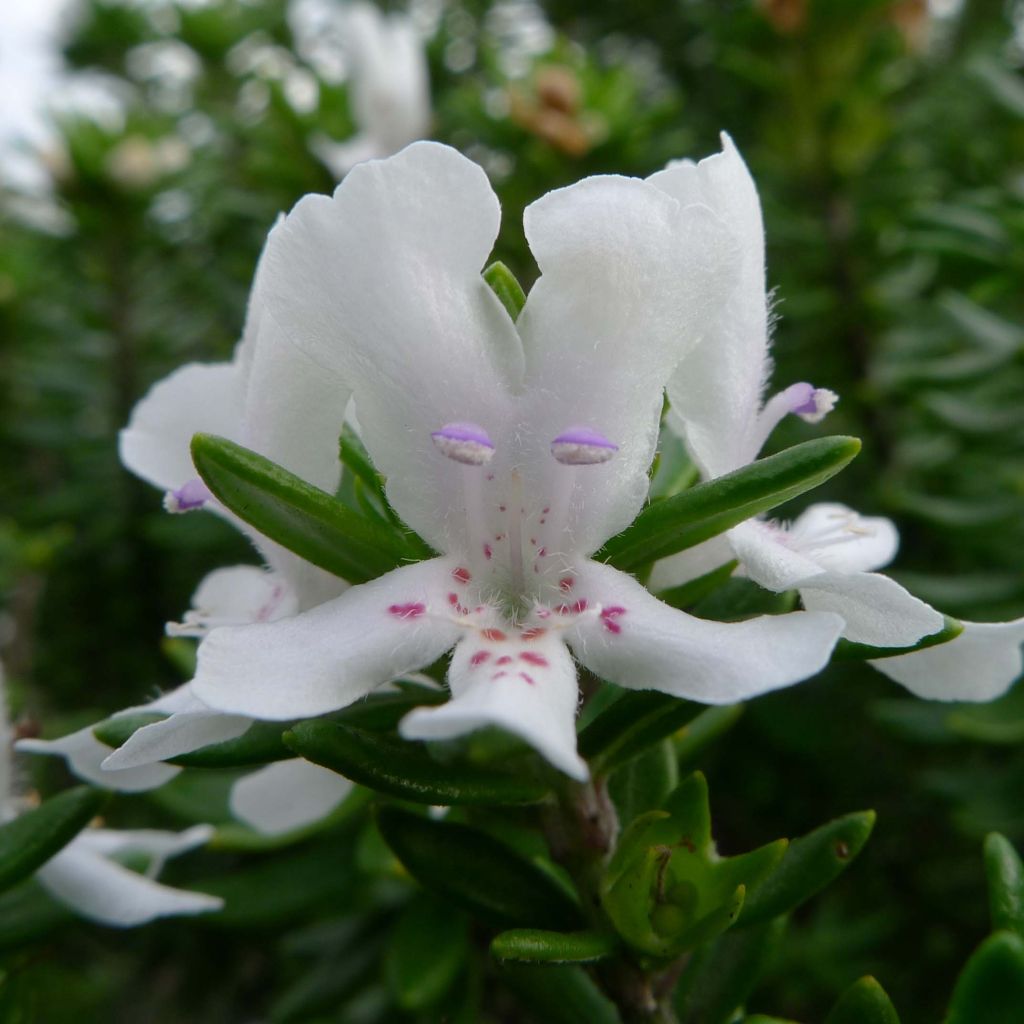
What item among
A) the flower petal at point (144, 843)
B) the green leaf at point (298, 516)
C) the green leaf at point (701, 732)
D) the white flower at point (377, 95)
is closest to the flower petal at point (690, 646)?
the green leaf at point (298, 516)

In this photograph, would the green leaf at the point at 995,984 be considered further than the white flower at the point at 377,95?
No

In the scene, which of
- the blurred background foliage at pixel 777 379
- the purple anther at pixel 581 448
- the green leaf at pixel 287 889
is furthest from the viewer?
the blurred background foliage at pixel 777 379

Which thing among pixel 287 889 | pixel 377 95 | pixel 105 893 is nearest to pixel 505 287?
pixel 105 893

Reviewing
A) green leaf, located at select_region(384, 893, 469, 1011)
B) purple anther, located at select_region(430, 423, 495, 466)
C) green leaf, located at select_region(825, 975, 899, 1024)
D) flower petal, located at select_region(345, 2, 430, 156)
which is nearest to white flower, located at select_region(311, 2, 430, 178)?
flower petal, located at select_region(345, 2, 430, 156)

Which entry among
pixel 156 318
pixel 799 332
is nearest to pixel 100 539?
pixel 156 318

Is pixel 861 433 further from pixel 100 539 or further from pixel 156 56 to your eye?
pixel 156 56

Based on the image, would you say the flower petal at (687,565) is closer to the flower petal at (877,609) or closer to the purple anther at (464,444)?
the flower petal at (877,609)

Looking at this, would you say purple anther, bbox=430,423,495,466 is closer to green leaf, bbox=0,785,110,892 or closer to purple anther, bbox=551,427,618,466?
purple anther, bbox=551,427,618,466
